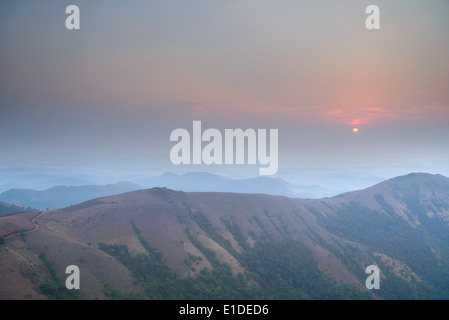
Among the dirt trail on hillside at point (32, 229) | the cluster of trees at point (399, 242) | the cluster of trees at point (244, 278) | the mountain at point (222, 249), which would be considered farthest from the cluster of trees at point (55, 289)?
the cluster of trees at point (399, 242)

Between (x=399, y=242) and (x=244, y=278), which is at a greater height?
(x=244, y=278)

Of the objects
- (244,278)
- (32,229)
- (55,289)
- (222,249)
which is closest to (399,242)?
(244,278)

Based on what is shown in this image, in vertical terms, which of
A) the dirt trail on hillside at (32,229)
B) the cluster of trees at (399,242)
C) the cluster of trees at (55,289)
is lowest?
the cluster of trees at (399,242)

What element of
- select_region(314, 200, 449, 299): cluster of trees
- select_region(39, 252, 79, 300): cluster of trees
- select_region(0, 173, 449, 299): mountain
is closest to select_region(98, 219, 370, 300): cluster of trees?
select_region(0, 173, 449, 299): mountain

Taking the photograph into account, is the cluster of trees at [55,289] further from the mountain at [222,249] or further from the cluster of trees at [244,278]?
the cluster of trees at [244,278]

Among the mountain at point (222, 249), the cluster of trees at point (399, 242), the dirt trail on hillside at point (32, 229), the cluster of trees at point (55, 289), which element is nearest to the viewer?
the cluster of trees at point (55, 289)

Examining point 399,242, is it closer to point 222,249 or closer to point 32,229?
point 222,249

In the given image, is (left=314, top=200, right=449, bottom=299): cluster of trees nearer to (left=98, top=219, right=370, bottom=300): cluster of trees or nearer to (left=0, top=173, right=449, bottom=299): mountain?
(left=0, top=173, right=449, bottom=299): mountain
